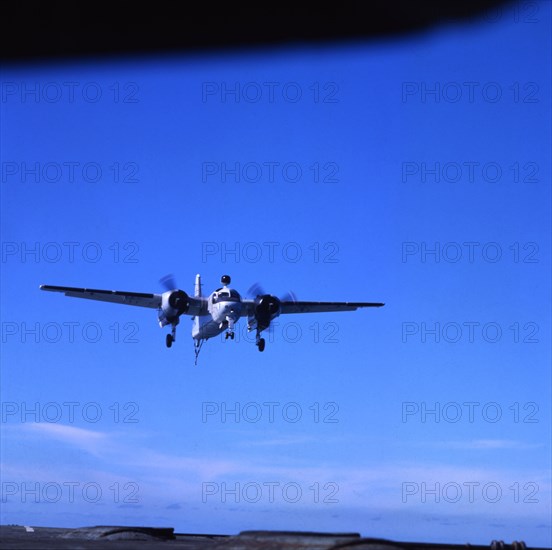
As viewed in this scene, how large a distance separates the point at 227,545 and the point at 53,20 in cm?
1777

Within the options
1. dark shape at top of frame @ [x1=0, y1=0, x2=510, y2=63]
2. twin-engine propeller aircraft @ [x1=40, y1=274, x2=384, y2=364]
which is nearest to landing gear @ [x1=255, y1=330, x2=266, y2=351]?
twin-engine propeller aircraft @ [x1=40, y1=274, x2=384, y2=364]

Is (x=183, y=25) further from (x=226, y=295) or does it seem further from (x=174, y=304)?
(x=174, y=304)

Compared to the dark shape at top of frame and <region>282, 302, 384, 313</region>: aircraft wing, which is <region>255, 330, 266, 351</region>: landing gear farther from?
the dark shape at top of frame

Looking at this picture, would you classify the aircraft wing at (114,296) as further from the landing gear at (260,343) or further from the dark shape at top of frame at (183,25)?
the dark shape at top of frame at (183,25)

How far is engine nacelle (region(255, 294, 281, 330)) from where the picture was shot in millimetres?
55188

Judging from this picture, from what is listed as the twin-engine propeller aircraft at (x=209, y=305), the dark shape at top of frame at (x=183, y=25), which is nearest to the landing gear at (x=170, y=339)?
the twin-engine propeller aircraft at (x=209, y=305)

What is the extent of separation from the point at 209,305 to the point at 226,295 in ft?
6.68

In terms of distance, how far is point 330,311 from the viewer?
62406 millimetres

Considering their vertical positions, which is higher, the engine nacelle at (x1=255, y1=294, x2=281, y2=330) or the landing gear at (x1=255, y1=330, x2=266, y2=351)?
the engine nacelle at (x1=255, y1=294, x2=281, y2=330)

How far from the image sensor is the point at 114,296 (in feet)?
186

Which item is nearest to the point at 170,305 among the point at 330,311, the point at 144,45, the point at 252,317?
the point at 252,317

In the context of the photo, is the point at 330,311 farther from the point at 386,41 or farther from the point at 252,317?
the point at 386,41

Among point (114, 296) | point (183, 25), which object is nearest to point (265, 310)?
point (114, 296)

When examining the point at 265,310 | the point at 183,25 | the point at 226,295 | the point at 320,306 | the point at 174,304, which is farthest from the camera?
the point at 320,306
